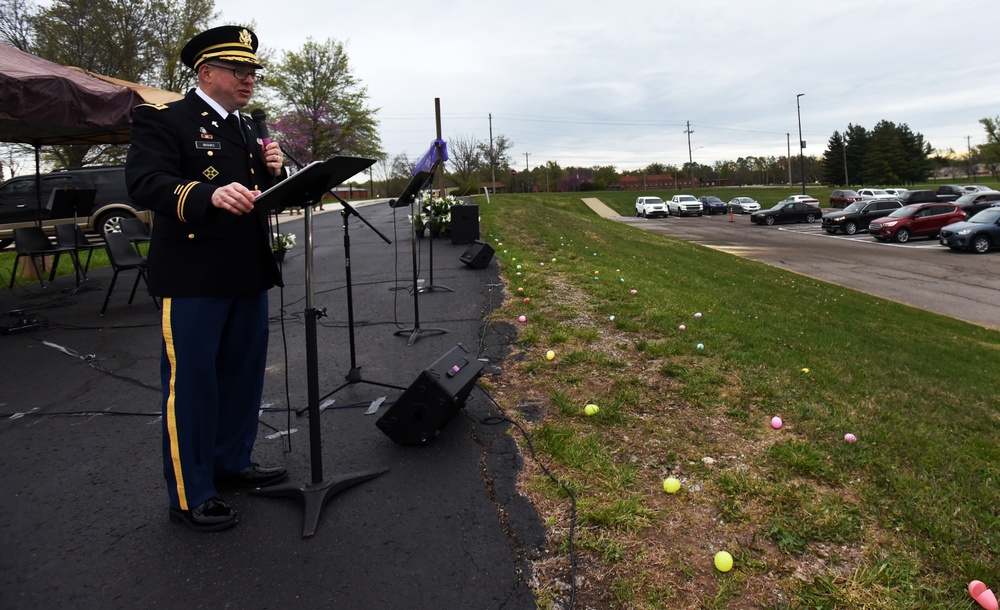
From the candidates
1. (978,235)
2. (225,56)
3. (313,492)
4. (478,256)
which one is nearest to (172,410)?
(313,492)

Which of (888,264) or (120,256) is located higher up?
(120,256)

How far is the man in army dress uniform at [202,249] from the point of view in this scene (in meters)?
2.29

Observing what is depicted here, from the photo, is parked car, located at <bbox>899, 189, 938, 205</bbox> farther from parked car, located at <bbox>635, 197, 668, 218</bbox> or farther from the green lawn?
the green lawn

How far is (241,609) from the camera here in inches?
82.4

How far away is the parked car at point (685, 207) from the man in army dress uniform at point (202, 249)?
43.1m

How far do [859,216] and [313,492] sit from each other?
105 ft

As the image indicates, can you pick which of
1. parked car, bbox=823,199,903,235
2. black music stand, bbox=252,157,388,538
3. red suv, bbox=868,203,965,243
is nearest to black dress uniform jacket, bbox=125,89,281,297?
black music stand, bbox=252,157,388,538

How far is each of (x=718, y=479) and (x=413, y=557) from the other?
5.11 feet

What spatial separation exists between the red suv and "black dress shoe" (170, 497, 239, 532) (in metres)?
28.2

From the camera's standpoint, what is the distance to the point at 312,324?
2.59m

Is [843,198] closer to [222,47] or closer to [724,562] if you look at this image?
[724,562]

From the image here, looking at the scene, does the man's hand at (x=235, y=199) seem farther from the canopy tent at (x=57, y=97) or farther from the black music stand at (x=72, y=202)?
the black music stand at (x=72, y=202)

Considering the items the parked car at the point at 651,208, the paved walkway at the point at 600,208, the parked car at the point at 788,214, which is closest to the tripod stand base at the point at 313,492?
the parked car at the point at 788,214

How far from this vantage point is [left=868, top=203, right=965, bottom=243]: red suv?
24.3 meters
